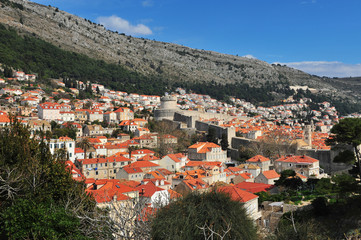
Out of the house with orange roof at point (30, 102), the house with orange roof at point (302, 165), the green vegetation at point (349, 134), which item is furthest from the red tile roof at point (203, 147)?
the house with orange roof at point (30, 102)

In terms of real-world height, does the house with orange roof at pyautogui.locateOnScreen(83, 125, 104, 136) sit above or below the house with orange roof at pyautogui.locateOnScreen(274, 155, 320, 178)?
above

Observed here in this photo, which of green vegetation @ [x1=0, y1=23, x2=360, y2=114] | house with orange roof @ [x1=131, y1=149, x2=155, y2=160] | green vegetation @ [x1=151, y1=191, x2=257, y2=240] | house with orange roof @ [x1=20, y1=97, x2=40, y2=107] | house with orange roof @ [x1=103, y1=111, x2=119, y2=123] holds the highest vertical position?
green vegetation @ [x1=0, y1=23, x2=360, y2=114]

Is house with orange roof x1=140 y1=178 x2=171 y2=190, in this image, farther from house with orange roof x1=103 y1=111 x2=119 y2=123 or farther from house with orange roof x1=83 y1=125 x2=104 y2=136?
house with orange roof x1=103 y1=111 x2=119 y2=123

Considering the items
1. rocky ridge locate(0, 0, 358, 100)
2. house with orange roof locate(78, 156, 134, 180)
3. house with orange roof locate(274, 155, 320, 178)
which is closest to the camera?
house with orange roof locate(78, 156, 134, 180)

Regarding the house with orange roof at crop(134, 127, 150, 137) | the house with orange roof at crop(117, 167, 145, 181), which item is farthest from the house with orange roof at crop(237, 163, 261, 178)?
the house with orange roof at crop(134, 127, 150, 137)

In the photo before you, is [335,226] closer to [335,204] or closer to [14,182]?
[335,204]

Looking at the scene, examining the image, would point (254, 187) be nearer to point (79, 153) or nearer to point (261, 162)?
point (261, 162)

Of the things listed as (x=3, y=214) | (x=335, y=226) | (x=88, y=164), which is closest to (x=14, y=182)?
(x=3, y=214)
